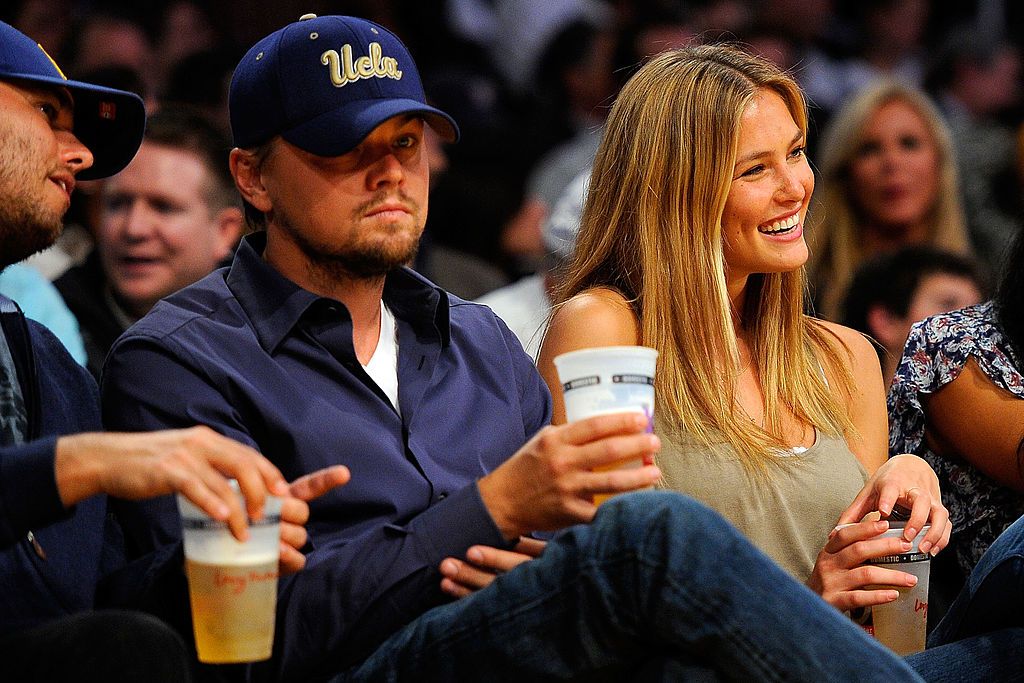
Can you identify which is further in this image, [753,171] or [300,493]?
[753,171]

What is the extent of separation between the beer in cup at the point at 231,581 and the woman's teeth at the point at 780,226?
1331mm

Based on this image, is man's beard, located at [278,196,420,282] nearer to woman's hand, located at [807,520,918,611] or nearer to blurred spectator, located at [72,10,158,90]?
woman's hand, located at [807,520,918,611]

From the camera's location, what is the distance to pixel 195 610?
183cm

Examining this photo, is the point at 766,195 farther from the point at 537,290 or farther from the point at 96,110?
the point at 537,290

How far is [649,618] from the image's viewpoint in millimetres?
1895

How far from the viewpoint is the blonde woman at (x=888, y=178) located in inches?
205

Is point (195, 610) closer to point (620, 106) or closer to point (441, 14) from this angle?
point (620, 106)

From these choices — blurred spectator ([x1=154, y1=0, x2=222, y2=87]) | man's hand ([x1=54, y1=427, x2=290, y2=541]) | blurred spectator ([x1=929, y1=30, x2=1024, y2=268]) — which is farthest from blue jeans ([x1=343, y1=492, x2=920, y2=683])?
blurred spectator ([x1=154, y1=0, x2=222, y2=87])

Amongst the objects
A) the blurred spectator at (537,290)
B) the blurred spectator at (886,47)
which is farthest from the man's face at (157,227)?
the blurred spectator at (886,47)

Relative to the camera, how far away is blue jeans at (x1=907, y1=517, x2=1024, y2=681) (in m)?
2.37

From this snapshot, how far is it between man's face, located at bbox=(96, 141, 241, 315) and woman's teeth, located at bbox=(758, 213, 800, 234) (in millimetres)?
1777

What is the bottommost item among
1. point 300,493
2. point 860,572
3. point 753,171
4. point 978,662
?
point 978,662

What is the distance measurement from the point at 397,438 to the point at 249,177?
531 mm

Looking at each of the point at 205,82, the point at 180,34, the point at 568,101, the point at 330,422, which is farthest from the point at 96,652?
the point at 568,101
